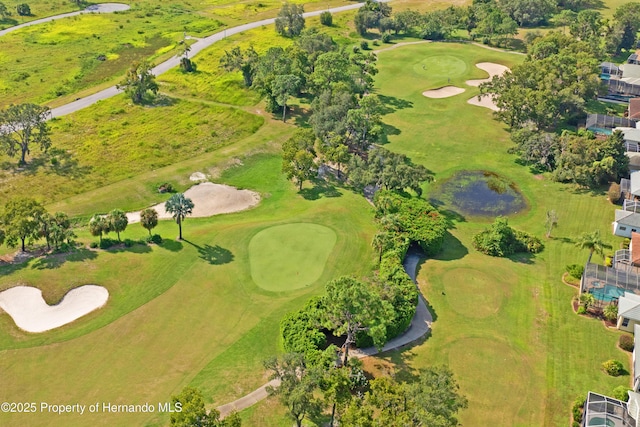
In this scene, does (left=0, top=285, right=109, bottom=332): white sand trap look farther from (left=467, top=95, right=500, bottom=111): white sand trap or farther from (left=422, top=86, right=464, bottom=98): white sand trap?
(left=467, top=95, right=500, bottom=111): white sand trap

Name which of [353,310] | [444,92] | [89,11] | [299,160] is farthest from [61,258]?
[89,11]

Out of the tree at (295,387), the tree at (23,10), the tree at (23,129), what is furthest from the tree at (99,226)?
the tree at (23,10)

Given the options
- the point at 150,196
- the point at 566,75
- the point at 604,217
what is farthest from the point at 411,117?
the point at 150,196

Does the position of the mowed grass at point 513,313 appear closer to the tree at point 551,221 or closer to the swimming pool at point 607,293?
the tree at point 551,221

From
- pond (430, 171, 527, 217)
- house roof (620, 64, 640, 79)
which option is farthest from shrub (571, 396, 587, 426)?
house roof (620, 64, 640, 79)

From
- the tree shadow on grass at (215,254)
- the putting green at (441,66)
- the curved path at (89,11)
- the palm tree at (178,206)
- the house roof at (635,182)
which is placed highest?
the curved path at (89,11)
